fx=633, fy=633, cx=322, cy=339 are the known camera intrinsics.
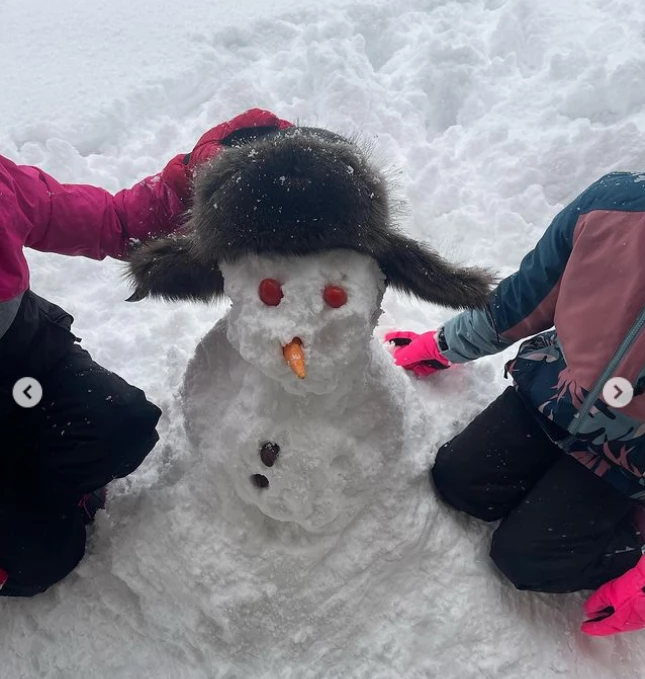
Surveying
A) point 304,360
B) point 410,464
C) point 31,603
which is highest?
point 304,360

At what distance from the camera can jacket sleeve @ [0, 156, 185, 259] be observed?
3.35 feet

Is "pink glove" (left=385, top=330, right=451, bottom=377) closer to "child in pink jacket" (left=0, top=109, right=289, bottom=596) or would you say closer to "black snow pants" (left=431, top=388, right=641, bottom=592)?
"black snow pants" (left=431, top=388, right=641, bottom=592)

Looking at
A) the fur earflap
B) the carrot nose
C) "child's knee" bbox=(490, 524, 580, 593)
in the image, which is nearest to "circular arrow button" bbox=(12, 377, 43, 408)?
the fur earflap

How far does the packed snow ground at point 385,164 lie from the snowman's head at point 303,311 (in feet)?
0.48

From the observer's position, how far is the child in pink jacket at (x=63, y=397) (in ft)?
3.44

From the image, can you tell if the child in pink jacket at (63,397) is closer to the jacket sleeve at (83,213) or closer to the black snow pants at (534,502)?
the jacket sleeve at (83,213)

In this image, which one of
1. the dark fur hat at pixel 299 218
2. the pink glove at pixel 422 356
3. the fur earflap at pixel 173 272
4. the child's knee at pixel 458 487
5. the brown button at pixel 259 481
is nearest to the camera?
the dark fur hat at pixel 299 218

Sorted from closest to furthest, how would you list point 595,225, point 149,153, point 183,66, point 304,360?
point 304,360 < point 595,225 < point 149,153 < point 183,66

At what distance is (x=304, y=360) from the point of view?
2.68ft

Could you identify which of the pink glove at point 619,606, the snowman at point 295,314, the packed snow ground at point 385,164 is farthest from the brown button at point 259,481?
the pink glove at point 619,606

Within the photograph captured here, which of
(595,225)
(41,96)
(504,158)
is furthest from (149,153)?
(595,225)

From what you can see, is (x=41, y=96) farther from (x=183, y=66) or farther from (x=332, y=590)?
(x=332, y=590)

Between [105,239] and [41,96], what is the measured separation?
4.43ft

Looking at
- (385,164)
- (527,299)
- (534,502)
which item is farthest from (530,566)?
(385,164)
